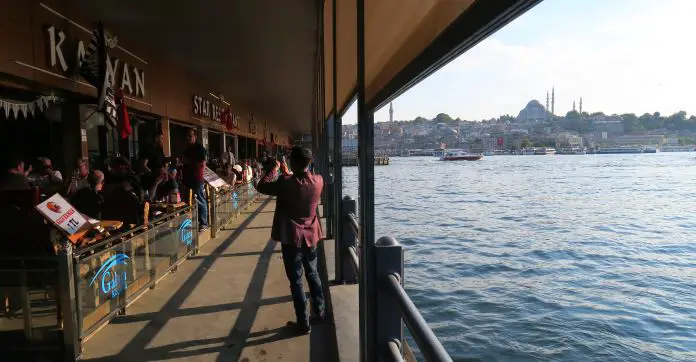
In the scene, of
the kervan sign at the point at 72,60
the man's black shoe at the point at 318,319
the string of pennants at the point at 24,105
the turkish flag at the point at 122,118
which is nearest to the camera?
the man's black shoe at the point at 318,319

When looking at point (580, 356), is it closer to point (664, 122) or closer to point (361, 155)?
point (664, 122)

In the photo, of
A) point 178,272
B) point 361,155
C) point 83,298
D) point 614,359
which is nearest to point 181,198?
point 178,272

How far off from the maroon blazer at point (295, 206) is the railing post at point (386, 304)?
1.56 meters

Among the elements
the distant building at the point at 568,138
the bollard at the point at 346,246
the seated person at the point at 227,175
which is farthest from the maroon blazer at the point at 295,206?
the distant building at the point at 568,138

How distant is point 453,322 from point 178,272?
5.85 m

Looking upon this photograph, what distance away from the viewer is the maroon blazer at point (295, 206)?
12.6ft

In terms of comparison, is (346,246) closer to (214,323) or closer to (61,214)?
(214,323)

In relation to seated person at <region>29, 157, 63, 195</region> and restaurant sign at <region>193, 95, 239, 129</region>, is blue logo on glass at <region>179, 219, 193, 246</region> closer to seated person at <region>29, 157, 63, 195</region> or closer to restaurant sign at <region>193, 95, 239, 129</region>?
seated person at <region>29, 157, 63, 195</region>

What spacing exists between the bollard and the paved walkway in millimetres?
645

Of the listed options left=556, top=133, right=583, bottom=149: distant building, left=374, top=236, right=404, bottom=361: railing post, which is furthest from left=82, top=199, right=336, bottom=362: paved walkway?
left=556, top=133, right=583, bottom=149: distant building

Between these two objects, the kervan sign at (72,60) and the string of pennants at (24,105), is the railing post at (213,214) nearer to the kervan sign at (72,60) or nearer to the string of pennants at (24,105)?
the kervan sign at (72,60)

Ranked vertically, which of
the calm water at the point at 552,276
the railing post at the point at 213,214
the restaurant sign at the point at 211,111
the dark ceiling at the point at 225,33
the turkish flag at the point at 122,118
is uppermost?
the dark ceiling at the point at 225,33

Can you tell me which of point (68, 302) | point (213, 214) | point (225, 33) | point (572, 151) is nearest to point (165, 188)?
point (213, 214)

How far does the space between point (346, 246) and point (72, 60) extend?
5099 millimetres
